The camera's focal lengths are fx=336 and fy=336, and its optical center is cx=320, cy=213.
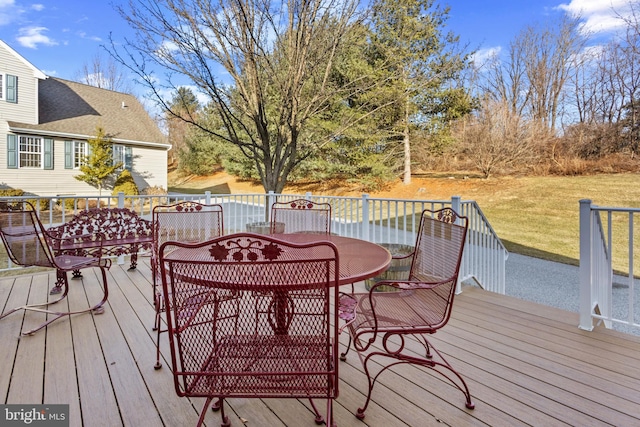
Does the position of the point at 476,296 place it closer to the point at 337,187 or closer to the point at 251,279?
the point at 251,279

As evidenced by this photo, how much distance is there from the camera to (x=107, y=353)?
2264 millimetres

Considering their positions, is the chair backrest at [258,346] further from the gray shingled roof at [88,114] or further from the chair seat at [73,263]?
the gray shingled roof at [88,114]

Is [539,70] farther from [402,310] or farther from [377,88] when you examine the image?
[402,310]

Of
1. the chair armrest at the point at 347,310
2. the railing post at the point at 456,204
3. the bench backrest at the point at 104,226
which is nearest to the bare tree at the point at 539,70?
the railing post at the point at 456,204

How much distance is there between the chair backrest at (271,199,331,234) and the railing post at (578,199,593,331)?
2135 millimetres

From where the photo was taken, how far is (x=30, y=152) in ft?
37.4

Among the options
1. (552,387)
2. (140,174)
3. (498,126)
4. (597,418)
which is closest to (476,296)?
(552,387)

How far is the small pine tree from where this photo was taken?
480 inches

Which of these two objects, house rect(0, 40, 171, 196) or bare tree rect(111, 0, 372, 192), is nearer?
bare tree rect(111, 0, 372, 192)

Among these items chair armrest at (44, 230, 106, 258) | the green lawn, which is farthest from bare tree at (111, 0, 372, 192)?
the green lawn

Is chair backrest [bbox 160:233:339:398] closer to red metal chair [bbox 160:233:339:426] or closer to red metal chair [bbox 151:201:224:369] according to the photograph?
red metal chair [bbox 160:233:339:426]

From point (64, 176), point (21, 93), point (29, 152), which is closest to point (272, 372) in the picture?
point (29, 152)

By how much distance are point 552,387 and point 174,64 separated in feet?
20.2

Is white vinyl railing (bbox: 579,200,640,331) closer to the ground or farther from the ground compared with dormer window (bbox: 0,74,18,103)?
closer to the ground
